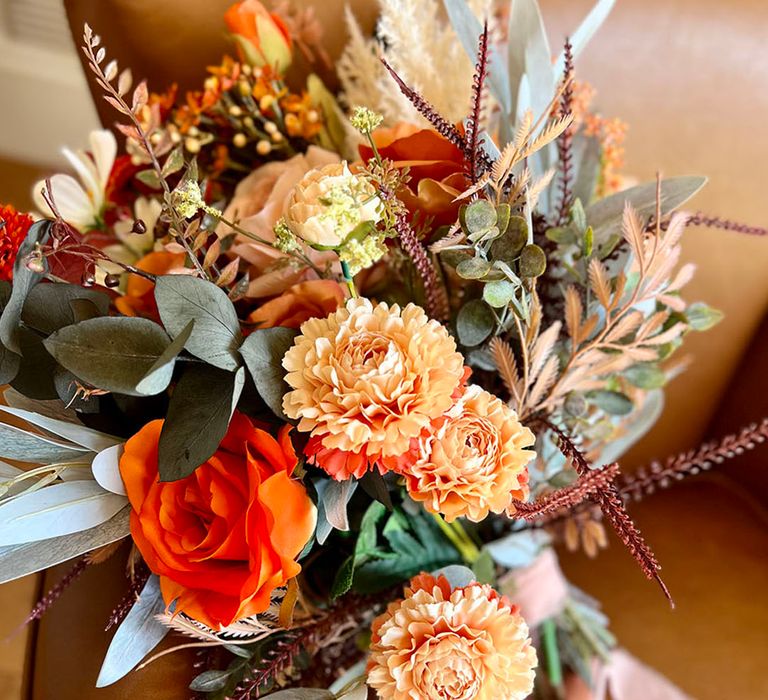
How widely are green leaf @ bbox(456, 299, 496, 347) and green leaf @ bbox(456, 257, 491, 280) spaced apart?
71 mm

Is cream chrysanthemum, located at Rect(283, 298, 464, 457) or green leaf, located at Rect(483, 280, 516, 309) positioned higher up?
green leaf, located at Rect(483, 280, 516, 309)

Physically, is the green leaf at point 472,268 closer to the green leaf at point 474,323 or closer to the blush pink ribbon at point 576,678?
the green leaf at point 474,323

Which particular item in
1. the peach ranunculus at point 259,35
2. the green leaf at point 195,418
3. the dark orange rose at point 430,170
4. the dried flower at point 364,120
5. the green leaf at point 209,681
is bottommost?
the green leaf at point 209,681

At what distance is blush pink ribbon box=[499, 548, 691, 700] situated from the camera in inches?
31.4

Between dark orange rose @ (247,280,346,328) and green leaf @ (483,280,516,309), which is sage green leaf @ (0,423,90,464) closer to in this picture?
dark orange rose @ (247,280,346,328)

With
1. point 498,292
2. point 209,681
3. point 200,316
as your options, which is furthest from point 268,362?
point 209,681

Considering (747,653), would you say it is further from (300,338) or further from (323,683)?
(300,338)

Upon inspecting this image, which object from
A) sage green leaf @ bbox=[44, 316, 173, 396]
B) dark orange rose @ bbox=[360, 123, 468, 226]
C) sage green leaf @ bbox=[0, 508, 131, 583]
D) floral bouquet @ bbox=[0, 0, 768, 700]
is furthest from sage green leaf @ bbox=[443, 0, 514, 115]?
sage green leaf @ bbox=[0, 508, 131, 583]

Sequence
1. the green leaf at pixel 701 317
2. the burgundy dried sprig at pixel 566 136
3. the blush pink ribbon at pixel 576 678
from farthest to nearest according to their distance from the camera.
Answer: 1. the blush pink ribbon at pixel 576 678
2. the green leaf at pixel 701 317
3. the burgundy dried sprig at pixel 566 136

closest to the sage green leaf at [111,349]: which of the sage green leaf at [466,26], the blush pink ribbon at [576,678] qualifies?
the sage green leaf at [466,26]

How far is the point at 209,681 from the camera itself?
0.53 m

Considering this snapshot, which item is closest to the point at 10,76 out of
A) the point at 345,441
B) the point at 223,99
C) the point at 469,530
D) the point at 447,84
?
the point at 223,99

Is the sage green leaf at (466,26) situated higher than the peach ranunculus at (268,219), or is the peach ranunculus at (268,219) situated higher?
the sage green leaf at (466,26)

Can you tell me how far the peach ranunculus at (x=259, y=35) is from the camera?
2.19 feet
